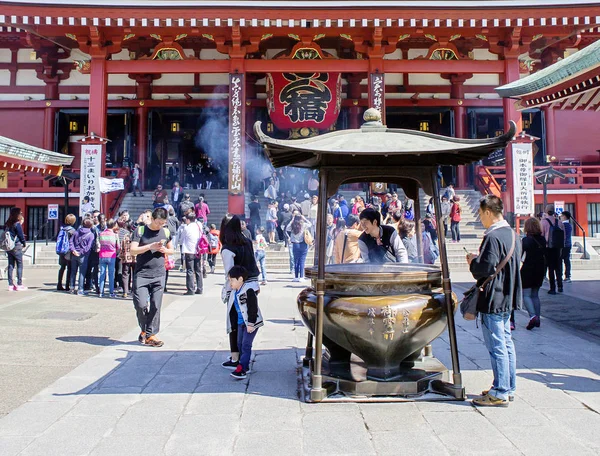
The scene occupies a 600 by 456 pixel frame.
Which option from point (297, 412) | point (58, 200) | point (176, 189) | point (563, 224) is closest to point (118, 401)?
point (297, 412)

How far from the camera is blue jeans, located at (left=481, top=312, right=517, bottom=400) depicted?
345 centimetres

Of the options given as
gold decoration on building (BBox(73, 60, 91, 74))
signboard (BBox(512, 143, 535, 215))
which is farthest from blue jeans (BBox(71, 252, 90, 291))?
signboard (BBox(512, 143, 535, 215))

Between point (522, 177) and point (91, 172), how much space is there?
42.3 feet

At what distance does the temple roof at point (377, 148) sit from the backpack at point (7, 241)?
24.0ft

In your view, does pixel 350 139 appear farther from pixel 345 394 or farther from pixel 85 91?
pixel 85 91

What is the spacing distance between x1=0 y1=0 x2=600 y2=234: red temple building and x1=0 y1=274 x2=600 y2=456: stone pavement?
9337mm

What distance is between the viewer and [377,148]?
3596mm

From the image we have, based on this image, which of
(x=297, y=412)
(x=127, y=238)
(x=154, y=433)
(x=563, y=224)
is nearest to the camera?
(x=154, y=433)

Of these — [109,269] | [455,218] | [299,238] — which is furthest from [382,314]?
[455,218]

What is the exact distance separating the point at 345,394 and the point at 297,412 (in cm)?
49

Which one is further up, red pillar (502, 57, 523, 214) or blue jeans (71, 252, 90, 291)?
red pillar (502, 57, 523, 214)

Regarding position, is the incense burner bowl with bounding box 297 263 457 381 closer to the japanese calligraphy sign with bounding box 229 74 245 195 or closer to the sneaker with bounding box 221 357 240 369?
the sneaker with bounding box 221 357 240 369

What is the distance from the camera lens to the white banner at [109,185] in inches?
551

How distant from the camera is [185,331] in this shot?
6215mm
